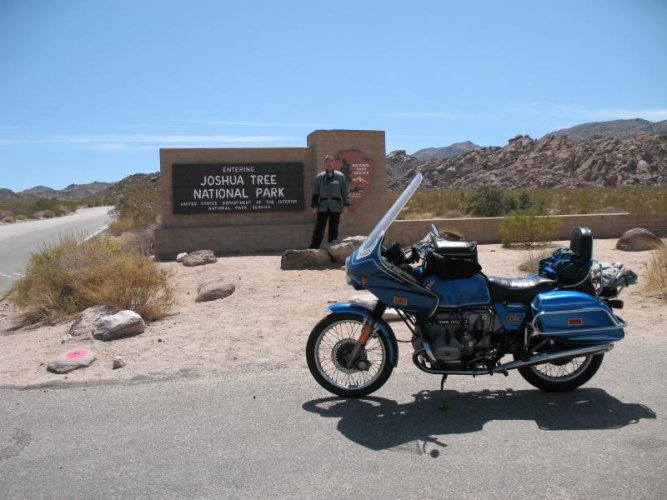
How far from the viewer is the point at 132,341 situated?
790cm

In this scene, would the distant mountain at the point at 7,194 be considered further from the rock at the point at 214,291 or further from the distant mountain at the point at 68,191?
the rock at the point at 214,291

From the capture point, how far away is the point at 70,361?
689cm

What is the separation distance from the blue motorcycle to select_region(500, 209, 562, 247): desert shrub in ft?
33.6

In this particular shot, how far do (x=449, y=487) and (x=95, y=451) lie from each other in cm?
242

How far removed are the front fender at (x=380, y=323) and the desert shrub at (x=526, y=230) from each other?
10.7 m

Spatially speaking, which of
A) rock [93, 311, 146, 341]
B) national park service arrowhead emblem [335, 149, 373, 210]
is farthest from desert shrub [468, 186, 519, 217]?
rock [93, 311, 146, 341]

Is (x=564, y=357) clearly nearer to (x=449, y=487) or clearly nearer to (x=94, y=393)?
(x=449, y=487)

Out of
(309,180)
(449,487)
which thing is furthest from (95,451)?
(309,180)

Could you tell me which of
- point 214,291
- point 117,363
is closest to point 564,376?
point 117,363

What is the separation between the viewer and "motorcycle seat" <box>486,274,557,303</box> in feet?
17.7

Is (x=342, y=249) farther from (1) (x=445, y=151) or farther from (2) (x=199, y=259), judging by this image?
(1) (x=445, y=151)

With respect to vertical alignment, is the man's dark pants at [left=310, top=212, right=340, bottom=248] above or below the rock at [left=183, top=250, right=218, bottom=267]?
above

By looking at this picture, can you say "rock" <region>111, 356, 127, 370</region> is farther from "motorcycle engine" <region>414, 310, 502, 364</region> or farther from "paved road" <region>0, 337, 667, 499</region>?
"motorcycle engine" <region>414, 310, 502, 364</region>

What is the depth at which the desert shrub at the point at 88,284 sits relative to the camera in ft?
30.3
